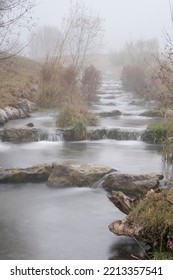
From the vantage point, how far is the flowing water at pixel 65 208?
223 inches

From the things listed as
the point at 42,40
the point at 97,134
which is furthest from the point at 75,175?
the point at 42,40

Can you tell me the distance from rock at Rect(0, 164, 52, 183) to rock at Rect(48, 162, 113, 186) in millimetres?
293

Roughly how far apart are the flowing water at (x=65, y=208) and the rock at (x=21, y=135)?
301mm

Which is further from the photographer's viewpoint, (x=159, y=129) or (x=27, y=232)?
(x=159, y=129)

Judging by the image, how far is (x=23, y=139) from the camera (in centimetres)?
1325

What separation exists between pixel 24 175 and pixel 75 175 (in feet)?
3.63

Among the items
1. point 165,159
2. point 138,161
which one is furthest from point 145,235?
point 138,161

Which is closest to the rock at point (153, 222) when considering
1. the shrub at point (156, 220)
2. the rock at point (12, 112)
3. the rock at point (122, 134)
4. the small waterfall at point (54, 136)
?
the shrub at point (156, 220)

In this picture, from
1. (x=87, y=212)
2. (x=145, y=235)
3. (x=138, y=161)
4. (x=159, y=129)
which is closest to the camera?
(x=145, y=235)

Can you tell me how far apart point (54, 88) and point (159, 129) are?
6939 millimetres

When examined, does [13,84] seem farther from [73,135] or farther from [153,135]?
[153,135]

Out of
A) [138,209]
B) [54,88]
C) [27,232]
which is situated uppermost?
[54,88]

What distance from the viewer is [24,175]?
9062 mm

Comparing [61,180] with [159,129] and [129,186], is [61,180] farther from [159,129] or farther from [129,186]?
[159,129]
